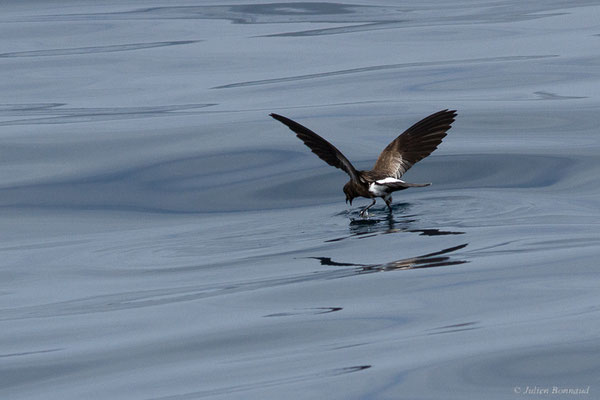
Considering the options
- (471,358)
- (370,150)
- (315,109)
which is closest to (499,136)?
(370,150)

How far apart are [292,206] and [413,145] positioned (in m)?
1.33

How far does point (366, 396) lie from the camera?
5.40m

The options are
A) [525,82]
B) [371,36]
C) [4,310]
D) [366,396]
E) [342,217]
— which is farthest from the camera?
[371,36]

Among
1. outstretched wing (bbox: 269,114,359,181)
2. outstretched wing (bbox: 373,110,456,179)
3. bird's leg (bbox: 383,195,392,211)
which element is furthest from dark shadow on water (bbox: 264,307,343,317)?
outstretched wing (bbox: 373,110,456,179)

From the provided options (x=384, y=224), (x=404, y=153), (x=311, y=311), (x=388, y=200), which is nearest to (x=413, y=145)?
(x=404, y=153)

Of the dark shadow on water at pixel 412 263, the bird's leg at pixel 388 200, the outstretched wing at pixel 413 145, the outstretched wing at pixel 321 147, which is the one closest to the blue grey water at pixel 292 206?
the dark shadow on water at pixel 412 263

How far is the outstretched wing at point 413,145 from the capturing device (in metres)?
10.8

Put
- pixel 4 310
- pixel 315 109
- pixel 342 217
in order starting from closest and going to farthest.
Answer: pixel 4 310 < pixel 342 217 < pixel 315 109

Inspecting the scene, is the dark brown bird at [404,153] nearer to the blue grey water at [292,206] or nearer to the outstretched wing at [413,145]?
the outstretched wing at [413,145]

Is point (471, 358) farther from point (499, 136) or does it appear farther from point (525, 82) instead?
point (525, 82)

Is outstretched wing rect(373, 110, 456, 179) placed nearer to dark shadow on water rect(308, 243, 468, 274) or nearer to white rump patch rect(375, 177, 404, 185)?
white rump patch rect(375, 177, 404, 185)

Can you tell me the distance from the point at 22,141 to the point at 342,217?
4904 millimetres

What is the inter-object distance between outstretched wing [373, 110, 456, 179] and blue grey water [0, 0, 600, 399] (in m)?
0.41

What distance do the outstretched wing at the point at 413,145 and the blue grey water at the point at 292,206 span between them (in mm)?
409
